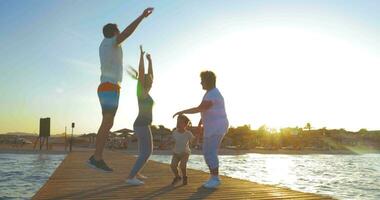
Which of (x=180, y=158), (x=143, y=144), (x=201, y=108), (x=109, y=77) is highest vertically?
(x=109, y=77)

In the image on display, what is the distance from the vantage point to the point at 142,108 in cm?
717

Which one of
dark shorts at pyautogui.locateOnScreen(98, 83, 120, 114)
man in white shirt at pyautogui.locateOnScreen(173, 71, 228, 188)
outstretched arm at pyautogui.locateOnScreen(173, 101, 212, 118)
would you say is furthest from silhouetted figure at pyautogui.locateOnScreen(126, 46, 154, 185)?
dark shorts at pyautogui.locateOnScreen(98, 83, 120, 114)

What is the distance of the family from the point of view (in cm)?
586

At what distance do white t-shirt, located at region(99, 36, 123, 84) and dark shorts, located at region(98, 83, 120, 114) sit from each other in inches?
3.4

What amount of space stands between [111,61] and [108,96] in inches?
19.5

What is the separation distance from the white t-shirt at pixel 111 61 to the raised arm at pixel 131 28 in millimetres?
120

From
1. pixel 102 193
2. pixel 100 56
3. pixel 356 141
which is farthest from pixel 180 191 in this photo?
pixel 356 141

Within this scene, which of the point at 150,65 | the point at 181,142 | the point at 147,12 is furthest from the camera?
the point at 181,142

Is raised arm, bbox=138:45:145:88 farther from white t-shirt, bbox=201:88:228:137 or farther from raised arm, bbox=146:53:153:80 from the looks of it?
white t-shirt, bbox=201:88:228:137

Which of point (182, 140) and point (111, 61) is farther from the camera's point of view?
point (182, 140)

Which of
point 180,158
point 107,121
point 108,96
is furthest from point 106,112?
point 180,158

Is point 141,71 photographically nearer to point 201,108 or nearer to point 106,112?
point 201,108

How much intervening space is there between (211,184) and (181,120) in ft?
6.34

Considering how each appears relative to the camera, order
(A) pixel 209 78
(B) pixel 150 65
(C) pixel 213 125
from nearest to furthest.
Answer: (C) pixel 213 125, (A) pixel 209 78, (B) pixel 150 65
